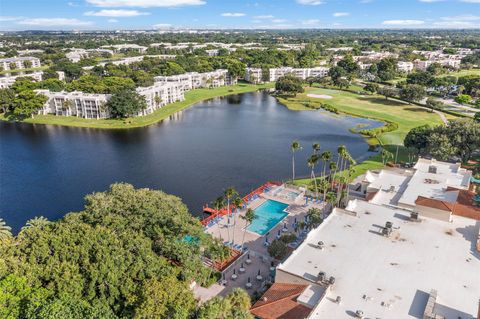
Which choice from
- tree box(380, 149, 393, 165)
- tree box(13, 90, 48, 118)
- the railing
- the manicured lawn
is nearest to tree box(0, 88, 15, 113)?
tree box(13, 90, 48, 118)

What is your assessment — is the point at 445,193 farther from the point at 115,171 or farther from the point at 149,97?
the point at 149,97

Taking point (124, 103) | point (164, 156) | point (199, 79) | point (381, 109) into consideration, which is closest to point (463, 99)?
point (381, 109)

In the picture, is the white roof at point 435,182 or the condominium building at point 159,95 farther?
the condominium building at point 159,95

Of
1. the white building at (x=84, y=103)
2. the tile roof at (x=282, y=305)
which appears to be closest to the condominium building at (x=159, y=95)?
the white building at (x=84, y=103)

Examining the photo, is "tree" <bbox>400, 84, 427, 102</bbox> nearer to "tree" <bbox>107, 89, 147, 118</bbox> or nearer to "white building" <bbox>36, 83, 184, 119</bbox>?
"white building" <bbox>36, 83, 184, 119</bbox>

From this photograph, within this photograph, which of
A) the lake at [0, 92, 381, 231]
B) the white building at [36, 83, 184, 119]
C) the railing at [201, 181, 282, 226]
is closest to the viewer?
the railing at [201, 181, 282, 226]

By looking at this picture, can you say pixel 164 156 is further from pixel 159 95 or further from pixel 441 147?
pixel 441 147

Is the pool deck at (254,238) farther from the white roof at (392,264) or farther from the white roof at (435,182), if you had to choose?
the white roof at (435,182)

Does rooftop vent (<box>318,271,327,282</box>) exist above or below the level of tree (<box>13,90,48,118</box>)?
below
